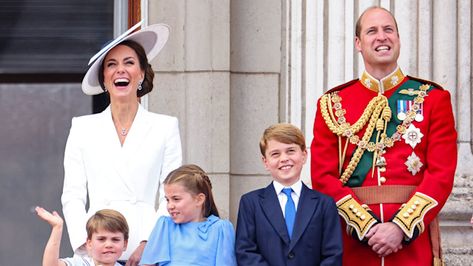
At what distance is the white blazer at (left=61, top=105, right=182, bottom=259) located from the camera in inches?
248

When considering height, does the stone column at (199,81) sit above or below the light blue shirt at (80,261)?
above

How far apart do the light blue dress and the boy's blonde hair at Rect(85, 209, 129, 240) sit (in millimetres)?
137

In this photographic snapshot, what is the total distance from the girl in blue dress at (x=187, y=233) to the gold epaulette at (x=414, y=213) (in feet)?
2.34

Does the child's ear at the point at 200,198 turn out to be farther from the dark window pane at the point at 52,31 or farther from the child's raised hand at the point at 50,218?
the dark window pane at the point at 52,31

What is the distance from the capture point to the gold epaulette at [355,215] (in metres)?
6.19

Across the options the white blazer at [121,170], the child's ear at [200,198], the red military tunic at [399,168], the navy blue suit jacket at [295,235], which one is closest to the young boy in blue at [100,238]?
the white blazer at [121,170]

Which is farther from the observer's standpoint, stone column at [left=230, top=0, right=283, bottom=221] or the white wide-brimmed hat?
stone column at [left=230, top=0, right=283, bottom=221]

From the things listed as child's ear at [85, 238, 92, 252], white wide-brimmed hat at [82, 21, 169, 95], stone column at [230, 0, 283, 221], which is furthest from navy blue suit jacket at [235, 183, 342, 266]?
stone column at [230, 0, 283, 221]

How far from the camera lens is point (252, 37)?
27.7ft

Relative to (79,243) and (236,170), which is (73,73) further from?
(79,243)

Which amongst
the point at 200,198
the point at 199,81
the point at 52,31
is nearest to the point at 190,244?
the point at 200,198

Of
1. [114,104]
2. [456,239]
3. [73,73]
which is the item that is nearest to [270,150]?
[114,104]

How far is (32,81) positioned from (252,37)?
141 cm

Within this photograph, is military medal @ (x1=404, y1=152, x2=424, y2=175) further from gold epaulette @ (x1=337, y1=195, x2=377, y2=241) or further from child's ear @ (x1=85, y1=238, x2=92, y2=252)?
child's ear @ (x1=85, y1=238, x2=92, y2=252)
